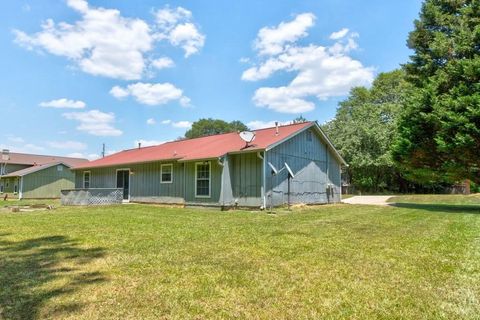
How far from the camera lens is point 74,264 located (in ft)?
15.1

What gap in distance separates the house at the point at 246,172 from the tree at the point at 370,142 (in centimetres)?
1525

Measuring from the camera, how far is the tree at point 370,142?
33250 millimetres

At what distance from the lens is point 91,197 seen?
655 inches

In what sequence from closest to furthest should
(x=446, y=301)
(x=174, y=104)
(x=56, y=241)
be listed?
(x=446, y=301), (x=56, y=241), (x=174, y=104)

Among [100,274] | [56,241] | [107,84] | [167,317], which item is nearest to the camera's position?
[167,317]

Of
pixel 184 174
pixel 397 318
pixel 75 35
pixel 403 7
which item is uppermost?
pixel 403 7

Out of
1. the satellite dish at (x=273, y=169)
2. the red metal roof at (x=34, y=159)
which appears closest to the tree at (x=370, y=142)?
the satellite dish at (x=273, y=169)

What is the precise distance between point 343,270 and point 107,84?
2079 centimetres

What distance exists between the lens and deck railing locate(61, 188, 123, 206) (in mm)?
16609

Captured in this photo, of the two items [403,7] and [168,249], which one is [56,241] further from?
[403,7]

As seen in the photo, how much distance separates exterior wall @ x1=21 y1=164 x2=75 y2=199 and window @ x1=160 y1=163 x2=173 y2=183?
21936 mm

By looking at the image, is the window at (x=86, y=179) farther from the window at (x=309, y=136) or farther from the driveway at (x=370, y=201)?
the driveway at (x=370, y=201)

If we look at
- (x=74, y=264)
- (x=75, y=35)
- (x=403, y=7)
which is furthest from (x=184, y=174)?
(x=403, y=7)

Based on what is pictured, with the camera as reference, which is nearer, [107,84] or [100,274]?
[100,274]
